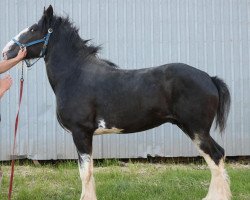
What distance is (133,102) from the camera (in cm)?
500

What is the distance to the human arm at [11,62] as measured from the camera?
4625 millimetres

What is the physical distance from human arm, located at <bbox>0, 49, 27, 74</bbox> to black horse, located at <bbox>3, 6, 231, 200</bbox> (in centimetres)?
12

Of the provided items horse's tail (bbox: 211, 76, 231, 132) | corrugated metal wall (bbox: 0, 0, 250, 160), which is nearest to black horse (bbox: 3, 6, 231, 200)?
horse's tail (bbox: 211, 76, 231, 132)

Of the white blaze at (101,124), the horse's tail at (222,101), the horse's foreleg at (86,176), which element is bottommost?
the horse's foreleg at (86,176)

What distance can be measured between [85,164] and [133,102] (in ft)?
3.06

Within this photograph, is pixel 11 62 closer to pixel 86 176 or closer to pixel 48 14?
pixel 48 14

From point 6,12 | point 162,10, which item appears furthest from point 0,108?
point 162,10

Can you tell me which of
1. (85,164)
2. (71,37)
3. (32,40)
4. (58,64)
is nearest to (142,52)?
(71,37)

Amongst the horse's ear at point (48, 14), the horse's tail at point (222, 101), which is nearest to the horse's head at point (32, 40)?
the horse's ear at point (48, 14)

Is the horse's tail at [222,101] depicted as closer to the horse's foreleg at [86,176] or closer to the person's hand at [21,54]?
the horse's foreleg at [86,176]

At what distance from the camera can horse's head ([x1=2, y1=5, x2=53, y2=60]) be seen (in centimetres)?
521

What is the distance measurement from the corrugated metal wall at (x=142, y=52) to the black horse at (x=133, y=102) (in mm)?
2805

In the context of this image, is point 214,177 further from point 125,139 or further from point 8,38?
point 8,38

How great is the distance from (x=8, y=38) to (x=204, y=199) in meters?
4.94
